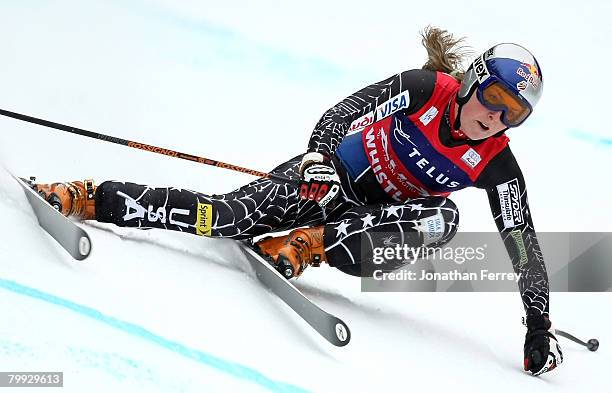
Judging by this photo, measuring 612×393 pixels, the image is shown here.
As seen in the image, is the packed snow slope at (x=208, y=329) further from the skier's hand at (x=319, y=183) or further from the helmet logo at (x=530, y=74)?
the helmet logo at (x=530, y=74)

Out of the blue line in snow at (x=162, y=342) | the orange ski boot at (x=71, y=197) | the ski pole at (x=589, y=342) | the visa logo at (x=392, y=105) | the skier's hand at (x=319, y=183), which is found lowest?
Answer: the blue line in snow at (x=162, y=342)

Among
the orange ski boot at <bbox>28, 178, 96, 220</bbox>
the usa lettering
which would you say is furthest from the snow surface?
the usa lettering

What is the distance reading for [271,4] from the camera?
Answer: 6.35 metres

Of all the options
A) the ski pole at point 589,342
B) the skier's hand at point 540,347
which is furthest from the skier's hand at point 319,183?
the ski pole at point 589,342

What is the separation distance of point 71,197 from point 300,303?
0.87 metres

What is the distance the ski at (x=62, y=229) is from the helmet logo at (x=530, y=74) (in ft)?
5.00

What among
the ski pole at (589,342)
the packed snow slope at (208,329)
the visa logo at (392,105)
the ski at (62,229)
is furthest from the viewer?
the ski pole at (589,342)

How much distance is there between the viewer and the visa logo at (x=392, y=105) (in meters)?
3.14

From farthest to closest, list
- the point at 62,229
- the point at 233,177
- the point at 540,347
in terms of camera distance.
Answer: the point at 233,177, the point at 540,347, the point at 62,229

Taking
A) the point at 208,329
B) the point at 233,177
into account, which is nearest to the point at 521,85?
the point at 208,329

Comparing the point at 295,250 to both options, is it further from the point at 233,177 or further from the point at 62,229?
the point at 233,177

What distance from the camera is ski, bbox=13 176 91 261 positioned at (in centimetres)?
242

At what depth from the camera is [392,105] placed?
3188 millimetres

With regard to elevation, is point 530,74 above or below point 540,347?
above
